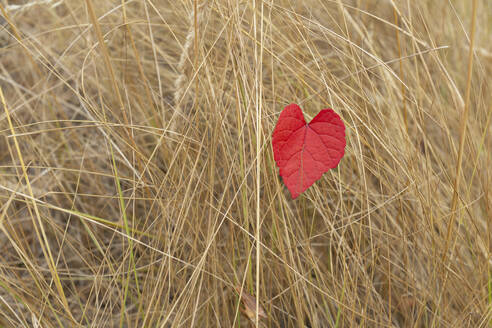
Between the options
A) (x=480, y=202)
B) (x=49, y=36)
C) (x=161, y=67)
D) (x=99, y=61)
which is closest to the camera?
(x=480, y=202)

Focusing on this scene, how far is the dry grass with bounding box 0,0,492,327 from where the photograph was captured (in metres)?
0.91

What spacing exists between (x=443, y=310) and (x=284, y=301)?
0.34 meters

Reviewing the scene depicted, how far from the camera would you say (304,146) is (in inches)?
33.6

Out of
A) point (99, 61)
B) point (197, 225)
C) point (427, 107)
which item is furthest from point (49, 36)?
point (427, 107)

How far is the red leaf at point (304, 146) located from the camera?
82 centimetres

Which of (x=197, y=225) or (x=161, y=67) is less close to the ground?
(x=161, y=67)

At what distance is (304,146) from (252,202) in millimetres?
197

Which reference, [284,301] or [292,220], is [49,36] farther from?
Answer: [284,301]

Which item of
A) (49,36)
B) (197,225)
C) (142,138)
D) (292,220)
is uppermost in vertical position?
(49,36)

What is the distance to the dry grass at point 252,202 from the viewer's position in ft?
3.00

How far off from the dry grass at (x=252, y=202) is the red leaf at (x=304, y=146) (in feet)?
0.24

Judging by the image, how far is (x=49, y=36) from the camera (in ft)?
5.46

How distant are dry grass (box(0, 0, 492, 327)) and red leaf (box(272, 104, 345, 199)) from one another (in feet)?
0.24

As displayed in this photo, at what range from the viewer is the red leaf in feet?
2.69
